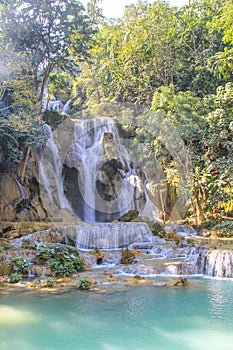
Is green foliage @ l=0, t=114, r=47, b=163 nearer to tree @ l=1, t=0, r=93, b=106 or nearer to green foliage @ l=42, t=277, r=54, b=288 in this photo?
tree @ l=1, t=0, r=93, b=106

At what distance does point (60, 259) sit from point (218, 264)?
14.3 feet

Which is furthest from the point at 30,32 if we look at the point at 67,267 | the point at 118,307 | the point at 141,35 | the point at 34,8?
the point at 118,307

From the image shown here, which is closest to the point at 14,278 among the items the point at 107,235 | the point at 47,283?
the point at 47,283

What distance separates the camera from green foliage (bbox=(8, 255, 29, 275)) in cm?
884

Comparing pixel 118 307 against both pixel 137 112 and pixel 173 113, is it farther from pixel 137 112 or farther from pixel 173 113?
pixel 137 112

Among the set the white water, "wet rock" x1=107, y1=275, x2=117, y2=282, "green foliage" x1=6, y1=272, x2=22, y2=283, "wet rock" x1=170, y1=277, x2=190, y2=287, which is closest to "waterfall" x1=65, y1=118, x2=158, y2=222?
the white water

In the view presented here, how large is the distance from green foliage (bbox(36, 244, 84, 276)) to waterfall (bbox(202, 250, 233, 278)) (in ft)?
11.5

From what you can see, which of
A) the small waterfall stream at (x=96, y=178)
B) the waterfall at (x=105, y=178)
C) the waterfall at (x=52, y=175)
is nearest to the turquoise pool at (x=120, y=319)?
the waterfall at (x=52, y=175)

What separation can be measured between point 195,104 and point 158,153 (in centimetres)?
304

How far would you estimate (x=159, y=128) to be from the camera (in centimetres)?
1595

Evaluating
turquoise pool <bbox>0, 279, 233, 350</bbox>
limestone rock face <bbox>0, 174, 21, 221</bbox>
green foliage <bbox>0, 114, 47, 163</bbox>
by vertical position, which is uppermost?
green foliage <bbox>0, 114, 47, 163</bbox>

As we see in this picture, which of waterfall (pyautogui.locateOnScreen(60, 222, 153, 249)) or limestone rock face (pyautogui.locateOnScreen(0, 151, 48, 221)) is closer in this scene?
waterfall (pyautogui.locateOnScreen(60, 222, 153, 249))

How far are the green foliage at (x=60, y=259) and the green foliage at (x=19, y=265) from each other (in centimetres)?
56

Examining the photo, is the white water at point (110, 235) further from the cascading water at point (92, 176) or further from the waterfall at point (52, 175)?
the waterfall at point (52, 175)
